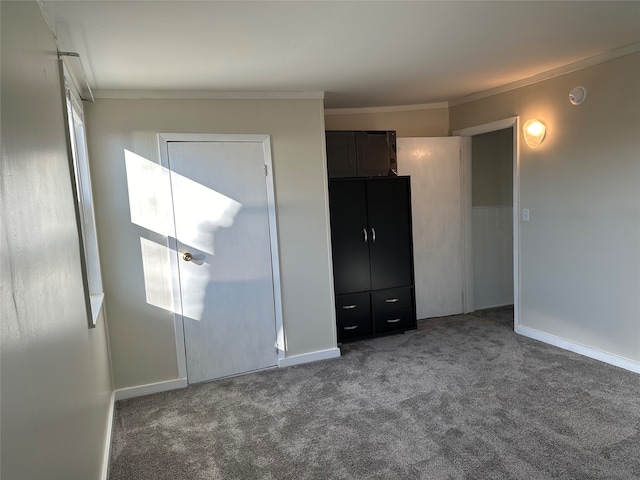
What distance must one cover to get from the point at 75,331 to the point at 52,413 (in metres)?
0.57

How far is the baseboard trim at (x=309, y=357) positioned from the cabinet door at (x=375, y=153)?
166 cm

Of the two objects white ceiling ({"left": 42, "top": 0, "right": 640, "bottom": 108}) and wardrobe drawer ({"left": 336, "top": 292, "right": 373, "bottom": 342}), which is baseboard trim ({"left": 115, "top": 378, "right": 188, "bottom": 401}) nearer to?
wardrobe drawer ({"left": 336, "top": 292, "right": 373, "bottom": 342})

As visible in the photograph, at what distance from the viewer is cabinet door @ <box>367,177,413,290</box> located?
415 cm

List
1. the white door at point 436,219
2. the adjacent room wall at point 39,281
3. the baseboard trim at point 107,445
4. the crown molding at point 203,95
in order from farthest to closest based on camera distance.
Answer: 1. the white door at point 436,219
2. the crown molding at point 203,95
3. the baseboard trim at point 107,445
4. the adjacent room wall at point 39,281

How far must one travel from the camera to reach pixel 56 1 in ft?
5.74

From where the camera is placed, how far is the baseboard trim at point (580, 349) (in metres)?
3.14

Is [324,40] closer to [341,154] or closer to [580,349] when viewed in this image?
[341,154]

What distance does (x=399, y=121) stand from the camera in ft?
15.5

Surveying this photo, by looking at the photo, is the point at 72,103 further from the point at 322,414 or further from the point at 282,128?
the point at 322,414

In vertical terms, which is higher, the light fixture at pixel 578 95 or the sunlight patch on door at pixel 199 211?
the light fixture at pixel 578 95

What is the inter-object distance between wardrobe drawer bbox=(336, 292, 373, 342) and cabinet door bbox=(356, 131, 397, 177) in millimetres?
1184

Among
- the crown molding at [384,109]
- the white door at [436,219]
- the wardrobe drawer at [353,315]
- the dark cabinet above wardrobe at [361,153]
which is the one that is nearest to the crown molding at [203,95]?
the dark cabinet above wardrobe at [361,153]

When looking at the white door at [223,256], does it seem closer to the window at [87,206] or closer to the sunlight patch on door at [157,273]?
the sunlight patch on door at [157,273]

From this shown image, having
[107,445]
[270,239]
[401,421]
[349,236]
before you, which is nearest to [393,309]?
[349,236]
